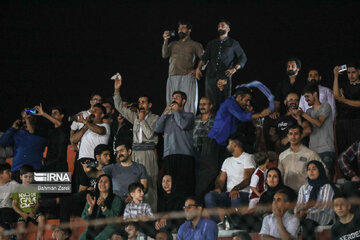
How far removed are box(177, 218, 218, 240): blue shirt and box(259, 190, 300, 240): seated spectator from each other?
45 centimetres

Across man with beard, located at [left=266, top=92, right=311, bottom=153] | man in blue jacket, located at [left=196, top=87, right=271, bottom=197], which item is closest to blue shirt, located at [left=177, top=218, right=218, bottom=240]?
man in blue jacket, located at [left=196, top=87, right=271, bottom=197]

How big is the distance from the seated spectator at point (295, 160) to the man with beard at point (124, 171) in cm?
156

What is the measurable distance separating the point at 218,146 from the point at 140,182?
991 millimetres

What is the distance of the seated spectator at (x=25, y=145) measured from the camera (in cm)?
980

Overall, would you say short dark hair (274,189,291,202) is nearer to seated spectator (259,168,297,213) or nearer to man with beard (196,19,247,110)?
seated spectator (259,168,297,213)

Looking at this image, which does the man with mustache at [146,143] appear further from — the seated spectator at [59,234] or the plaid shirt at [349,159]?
the plaid shirt at [349,159]

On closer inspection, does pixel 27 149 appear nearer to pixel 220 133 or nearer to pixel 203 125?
pixel 203 125

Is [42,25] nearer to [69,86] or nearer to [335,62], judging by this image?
[69,86]

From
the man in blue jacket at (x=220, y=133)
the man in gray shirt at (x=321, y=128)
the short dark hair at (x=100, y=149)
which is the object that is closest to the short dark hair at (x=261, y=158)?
the man in blue jacket at (x=220, y=133)

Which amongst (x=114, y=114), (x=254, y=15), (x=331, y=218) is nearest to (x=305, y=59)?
(x=254, y=15)

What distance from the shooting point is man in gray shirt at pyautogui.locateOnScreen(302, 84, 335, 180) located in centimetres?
831

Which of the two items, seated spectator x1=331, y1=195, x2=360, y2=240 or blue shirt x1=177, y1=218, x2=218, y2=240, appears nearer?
seated spectator x1=331, y1=195, x2=360, y2=240

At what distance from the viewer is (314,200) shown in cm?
725

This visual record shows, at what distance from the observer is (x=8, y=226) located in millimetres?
8758
